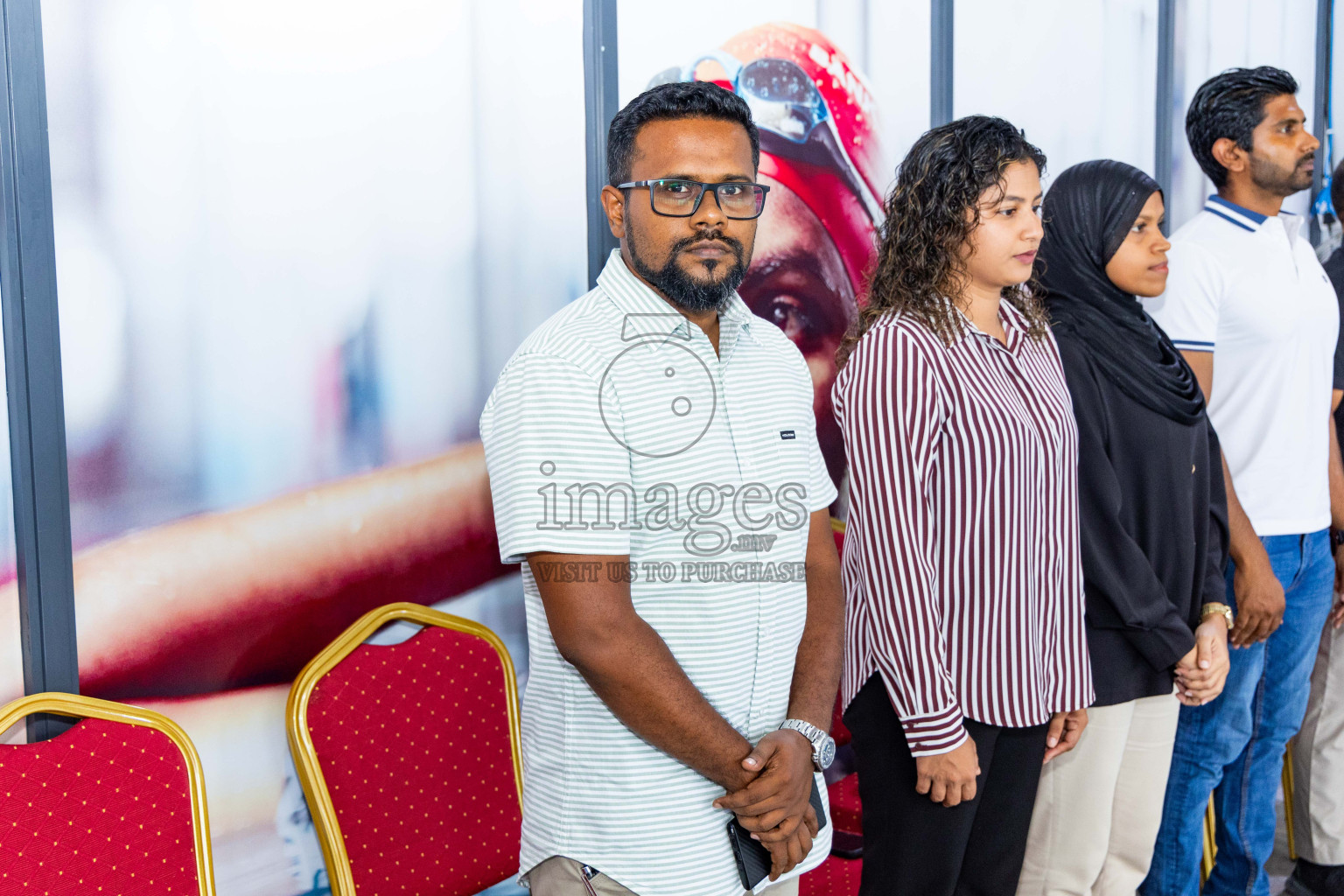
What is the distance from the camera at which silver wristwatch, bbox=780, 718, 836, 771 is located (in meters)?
1.37

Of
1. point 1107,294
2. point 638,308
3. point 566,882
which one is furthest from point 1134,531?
point 566,882

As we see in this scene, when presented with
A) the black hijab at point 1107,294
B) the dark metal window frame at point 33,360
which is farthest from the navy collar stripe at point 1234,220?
the dark metal window frame at point 33,360

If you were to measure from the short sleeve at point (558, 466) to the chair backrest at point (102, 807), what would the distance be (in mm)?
619

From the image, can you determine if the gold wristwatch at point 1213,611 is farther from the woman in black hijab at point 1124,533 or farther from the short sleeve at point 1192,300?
the short sleeve at point 1192,300

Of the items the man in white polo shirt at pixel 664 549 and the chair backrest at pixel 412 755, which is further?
the chair backrest at pixel 412 755

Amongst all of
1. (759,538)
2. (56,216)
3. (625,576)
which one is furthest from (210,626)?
(759,538)

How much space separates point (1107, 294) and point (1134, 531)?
43 cm

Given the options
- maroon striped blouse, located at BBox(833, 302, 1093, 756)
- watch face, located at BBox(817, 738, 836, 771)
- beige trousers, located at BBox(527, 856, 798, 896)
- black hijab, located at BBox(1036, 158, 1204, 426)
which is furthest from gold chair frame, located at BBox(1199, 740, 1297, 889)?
beige trousers, located at BBox(527, 856, 798, 896)

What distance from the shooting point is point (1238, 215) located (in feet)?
7.92

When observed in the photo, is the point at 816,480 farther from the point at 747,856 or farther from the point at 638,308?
the point at 747,856

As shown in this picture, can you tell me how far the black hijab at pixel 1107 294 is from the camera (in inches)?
75.1

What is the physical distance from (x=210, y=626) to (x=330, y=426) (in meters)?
0.36

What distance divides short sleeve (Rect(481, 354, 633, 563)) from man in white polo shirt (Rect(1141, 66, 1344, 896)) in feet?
5.05

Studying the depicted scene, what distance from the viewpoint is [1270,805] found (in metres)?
2.46
